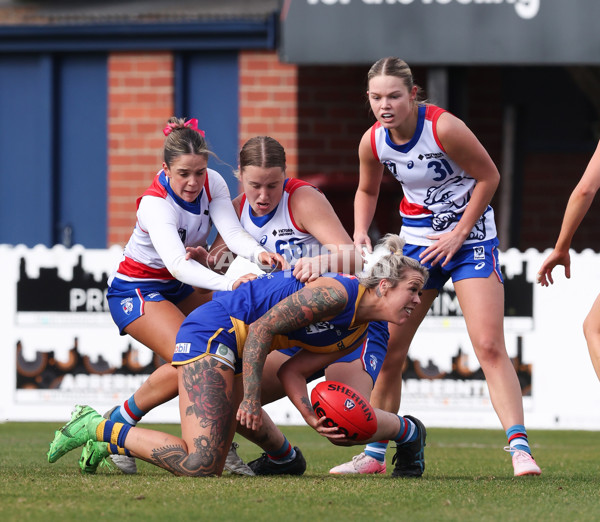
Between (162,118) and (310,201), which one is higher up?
(162,118)

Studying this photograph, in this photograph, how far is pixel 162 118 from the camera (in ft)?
38.4

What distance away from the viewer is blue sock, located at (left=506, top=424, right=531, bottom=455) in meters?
5.28

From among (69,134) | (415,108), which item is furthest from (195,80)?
(415,108)

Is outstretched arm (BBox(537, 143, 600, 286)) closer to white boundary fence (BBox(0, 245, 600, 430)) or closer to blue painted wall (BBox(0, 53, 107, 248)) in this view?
white boundary fence (BBox(0, 245, 600, 430))

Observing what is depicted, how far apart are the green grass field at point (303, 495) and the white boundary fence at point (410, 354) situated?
2.58 m

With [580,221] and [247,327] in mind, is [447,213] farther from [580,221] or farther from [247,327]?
[247,327]

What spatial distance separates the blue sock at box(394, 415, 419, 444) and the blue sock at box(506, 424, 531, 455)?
0.46 metres

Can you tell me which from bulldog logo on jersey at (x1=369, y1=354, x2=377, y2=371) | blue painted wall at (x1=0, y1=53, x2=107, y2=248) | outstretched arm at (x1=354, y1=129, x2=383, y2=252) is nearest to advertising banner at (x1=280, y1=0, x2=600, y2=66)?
blue painted wall at (x1=0, y1=53, x2=107, y2=248)

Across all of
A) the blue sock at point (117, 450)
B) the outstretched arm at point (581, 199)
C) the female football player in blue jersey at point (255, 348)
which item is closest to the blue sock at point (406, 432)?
the female football player in blue jersey at point (255, 348)

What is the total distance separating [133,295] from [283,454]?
1146mm

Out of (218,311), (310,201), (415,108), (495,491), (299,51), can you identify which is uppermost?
(299,51)

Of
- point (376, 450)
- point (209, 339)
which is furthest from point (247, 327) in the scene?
point (376, 450)

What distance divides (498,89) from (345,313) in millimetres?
7998

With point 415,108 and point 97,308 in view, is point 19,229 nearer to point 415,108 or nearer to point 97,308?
point 97,308
